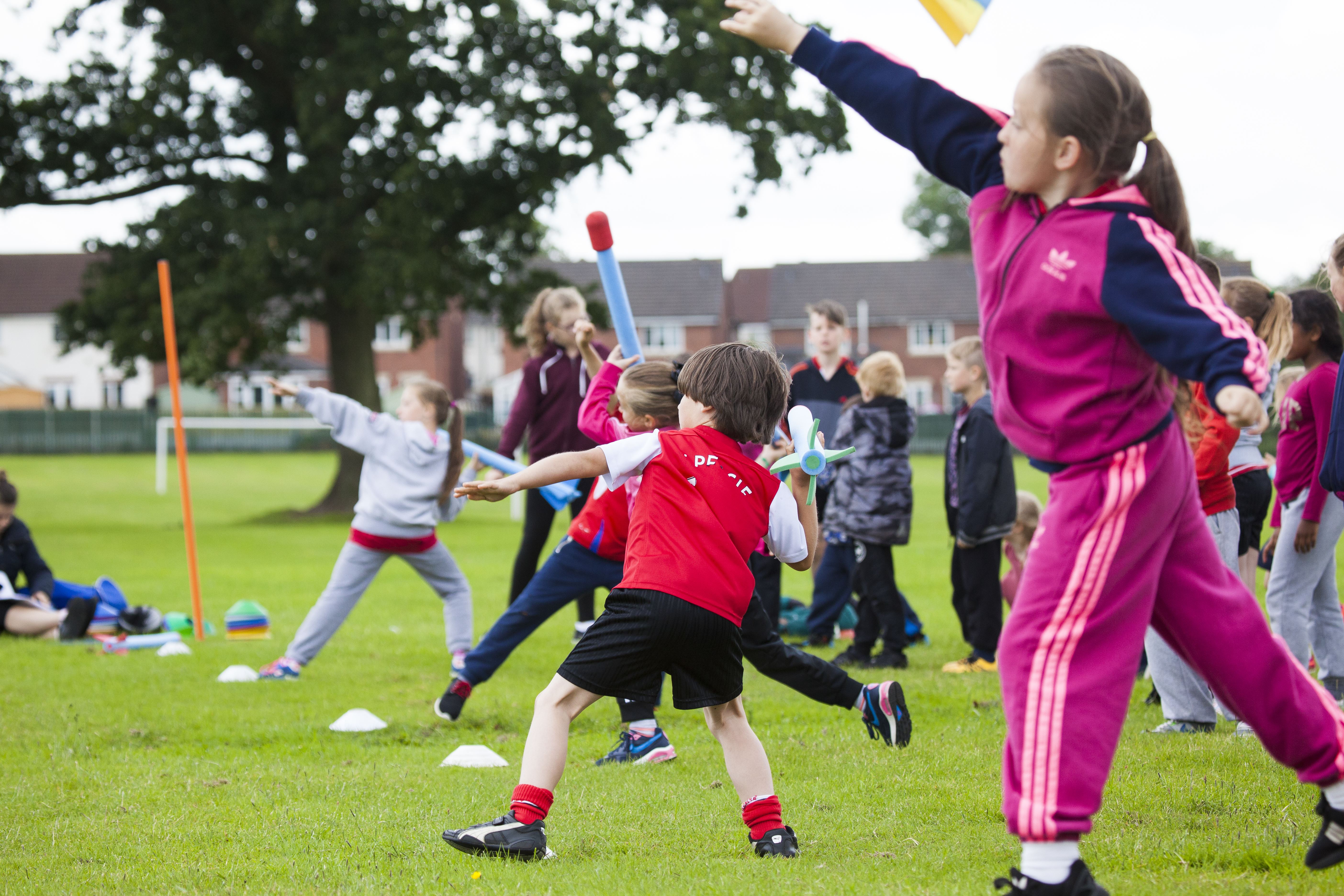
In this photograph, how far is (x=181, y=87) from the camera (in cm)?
2186

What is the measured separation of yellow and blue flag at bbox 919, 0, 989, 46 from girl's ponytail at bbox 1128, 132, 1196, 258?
614mm

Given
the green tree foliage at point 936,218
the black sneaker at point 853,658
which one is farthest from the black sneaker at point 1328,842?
the green tree foliage at point 936,218

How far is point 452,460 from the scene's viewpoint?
23.1 ft

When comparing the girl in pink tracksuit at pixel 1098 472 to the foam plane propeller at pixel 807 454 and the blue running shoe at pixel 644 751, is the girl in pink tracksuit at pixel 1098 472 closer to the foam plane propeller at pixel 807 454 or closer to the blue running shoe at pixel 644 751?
the foam plane propeller at pixel 807 454

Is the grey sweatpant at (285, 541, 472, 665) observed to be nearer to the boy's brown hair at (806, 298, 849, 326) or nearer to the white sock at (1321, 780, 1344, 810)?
the boy's brown hair at (806, 298, 849, 326)

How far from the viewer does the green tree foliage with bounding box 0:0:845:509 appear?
20641 millimetres

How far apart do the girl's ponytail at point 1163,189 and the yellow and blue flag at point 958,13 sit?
614mm

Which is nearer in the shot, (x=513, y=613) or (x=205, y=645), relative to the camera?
(x=513, y=613)

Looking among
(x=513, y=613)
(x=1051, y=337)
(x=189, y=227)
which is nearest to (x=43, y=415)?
(x=189, y=227)

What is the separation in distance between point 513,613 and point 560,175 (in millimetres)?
17822

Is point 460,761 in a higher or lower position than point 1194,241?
lower

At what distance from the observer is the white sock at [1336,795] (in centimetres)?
282

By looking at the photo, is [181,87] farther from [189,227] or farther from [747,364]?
[747,364]

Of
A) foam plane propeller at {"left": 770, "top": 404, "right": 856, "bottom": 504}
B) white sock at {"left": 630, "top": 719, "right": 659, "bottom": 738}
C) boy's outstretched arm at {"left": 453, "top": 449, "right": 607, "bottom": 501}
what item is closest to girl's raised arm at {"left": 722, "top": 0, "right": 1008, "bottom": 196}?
foam plane propeller at {"left": 770, "top": 404, "right": 856, "bottom": 504}
